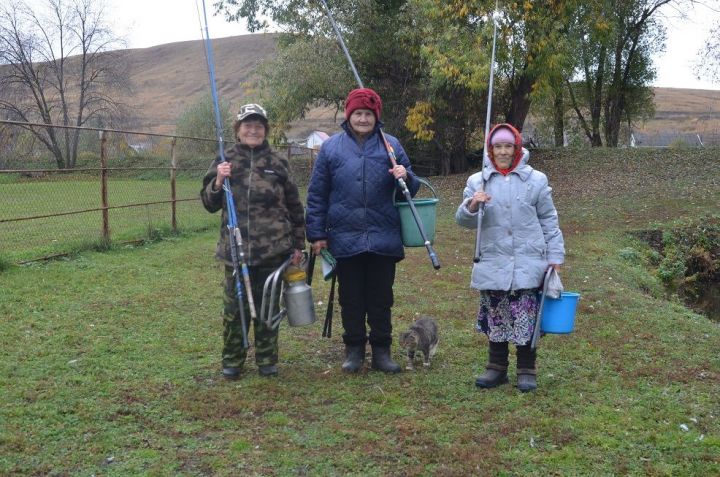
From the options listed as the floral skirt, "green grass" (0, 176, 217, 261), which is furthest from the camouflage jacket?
"green grass" (0, 176, 217, 261)

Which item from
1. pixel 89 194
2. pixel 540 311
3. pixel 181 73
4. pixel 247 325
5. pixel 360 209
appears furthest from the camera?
pixel 181 73

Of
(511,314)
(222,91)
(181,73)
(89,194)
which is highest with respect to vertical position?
(181,73)

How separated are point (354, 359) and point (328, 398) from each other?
57cm

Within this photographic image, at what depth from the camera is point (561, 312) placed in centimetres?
462

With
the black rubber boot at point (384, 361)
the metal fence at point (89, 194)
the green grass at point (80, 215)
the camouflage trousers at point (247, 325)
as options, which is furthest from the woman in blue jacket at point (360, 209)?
the green grass at point (80, 215)

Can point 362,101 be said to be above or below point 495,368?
above

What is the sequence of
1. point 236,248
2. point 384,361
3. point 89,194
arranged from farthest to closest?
point 89,194 < point 384,361 < point 236,248

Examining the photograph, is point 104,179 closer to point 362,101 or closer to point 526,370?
point 362,101

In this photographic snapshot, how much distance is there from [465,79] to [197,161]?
10091 millimetres

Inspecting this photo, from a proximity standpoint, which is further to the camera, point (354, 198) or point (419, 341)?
point (419, 341)

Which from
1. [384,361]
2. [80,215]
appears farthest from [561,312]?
[80,215]

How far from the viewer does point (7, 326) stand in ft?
20.4

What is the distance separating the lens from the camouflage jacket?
4.84m

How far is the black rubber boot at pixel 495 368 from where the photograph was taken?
484cm
